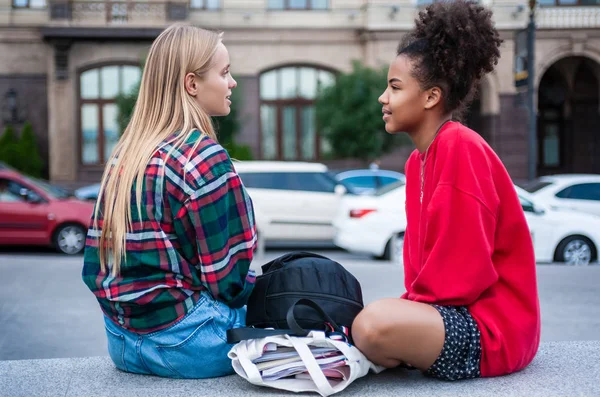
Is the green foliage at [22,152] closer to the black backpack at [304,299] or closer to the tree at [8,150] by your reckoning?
the tree at [8,150]

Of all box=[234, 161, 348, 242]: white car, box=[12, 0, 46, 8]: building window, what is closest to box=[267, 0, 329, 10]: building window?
box=[12, 0, 46, 8]: building window

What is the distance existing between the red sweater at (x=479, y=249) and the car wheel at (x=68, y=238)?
11.5 meters

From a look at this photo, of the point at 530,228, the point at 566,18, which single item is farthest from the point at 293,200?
the point at 566,18

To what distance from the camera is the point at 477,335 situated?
119 inches

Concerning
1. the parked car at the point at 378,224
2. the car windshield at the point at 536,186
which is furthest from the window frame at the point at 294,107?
the parked car at the point at 378,224

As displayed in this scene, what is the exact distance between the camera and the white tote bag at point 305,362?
287 centimetres

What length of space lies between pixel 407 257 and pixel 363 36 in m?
22.8

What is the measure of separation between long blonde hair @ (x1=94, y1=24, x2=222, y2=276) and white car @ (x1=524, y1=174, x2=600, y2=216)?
1133cm

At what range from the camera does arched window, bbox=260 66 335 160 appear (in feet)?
85.6

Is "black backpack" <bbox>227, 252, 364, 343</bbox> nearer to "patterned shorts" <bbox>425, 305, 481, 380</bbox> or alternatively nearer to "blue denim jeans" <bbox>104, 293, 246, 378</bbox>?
"blue denim jeans" <bbox>104, 293, 246, 378</bbox>

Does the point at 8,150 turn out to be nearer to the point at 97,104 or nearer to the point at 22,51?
the point at 97,104

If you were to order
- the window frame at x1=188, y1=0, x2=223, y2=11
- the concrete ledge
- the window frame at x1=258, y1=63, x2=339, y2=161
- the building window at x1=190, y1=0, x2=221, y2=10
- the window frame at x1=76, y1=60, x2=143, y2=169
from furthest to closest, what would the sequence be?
the window frame at x1=258, y1=63, x2=339, y2=161, the building window at x1=190, y1=0, x2=221, y2=10, the window frame at x1=188, y1=0, x2=223, y2=11, the window frame at x1=76, y1=60, x2=143, y2=169, the concrete ledge

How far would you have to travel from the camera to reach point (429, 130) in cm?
329

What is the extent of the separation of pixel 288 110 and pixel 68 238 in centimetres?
1374
